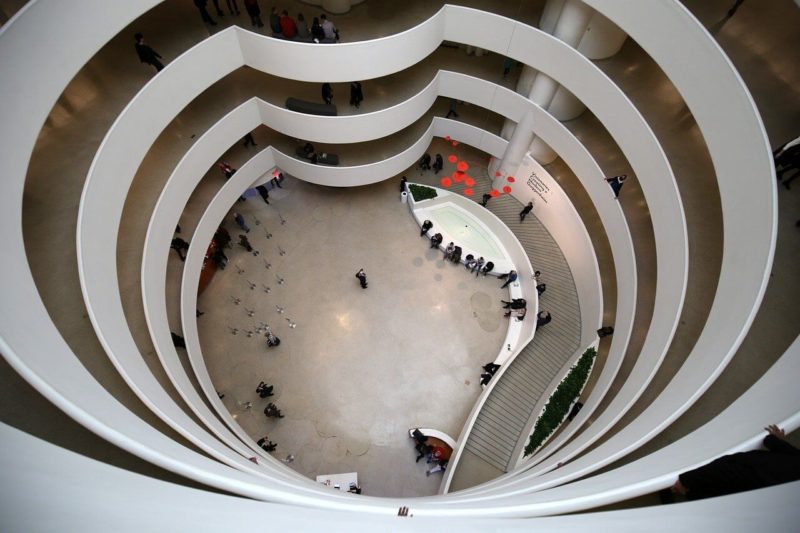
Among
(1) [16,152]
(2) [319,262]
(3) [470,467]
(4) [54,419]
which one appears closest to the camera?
(4) [54,419]

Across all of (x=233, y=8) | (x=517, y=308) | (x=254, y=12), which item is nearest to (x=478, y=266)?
(x=517, y=308)

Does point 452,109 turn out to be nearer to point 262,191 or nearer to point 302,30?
point 302,30

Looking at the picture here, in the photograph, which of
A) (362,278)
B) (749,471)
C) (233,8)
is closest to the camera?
(749,471)

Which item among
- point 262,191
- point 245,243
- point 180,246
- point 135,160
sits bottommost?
point 135,160

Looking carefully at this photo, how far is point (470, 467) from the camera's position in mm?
13234

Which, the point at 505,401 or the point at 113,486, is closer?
the point at 113,486

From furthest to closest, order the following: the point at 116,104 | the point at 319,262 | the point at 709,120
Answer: the point at 319,262, the point at 116,104, the point at 709,120

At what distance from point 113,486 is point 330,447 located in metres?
11.1

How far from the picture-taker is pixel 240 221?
1762 centimetres

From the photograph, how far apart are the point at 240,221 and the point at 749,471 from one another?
17.1m

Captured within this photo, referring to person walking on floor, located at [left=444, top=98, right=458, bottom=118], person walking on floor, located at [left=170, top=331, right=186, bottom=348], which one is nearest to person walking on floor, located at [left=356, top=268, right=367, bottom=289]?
person walking on floor, located at [left=170, top=331, right=186, bottom=348]

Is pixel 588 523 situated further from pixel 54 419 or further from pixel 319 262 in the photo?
pixel 319 262

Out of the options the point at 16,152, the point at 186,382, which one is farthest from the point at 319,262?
the point at 16,152

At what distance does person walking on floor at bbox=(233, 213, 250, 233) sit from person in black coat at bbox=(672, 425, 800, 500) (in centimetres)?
1648
